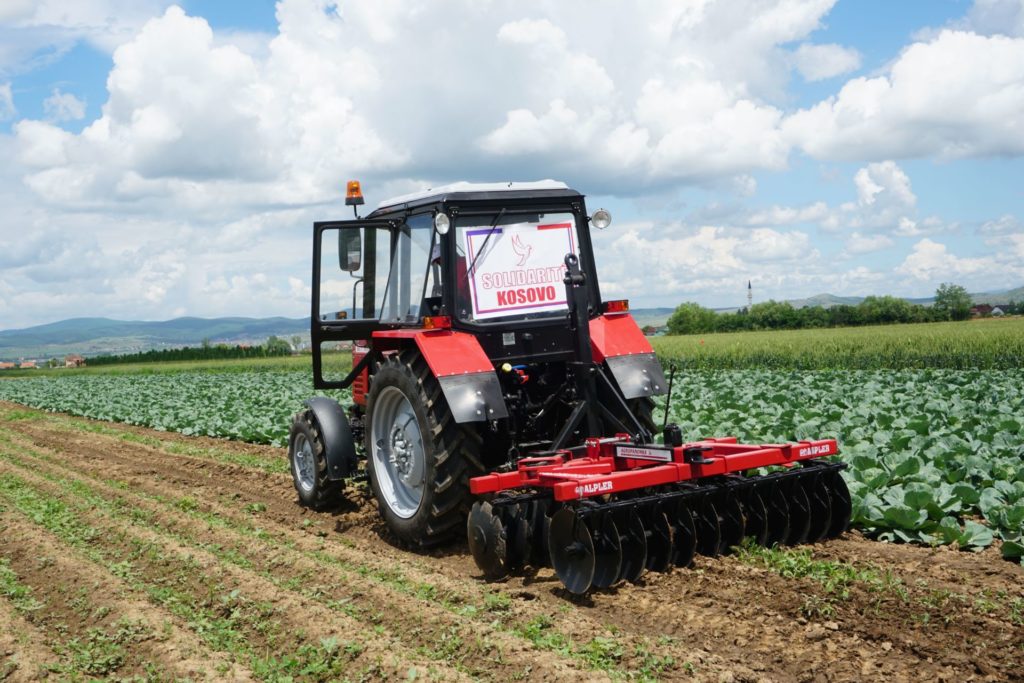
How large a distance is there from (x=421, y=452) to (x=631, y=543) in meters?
1.87

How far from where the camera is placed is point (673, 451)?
569 centimetres

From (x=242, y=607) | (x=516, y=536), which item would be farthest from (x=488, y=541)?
(x=242, y=607)

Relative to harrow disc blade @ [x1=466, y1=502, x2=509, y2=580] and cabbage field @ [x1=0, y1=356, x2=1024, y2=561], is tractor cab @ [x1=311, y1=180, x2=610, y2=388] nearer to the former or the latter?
harrow disc blade @ [x1=466, y1=502, x2=509, y2=580]

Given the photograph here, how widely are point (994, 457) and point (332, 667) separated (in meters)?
6.07

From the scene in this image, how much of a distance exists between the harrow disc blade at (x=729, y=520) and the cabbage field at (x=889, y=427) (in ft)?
3.72

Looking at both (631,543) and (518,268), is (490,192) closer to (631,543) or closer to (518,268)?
(518,268)

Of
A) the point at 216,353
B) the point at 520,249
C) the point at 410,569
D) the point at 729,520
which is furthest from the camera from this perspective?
the point at 216,353

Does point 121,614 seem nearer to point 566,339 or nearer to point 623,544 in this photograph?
point 623,544

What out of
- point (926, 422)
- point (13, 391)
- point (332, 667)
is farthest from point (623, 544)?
point (13, 391)

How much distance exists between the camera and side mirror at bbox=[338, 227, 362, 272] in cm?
743

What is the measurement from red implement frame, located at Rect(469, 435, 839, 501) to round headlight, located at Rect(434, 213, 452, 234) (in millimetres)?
1687

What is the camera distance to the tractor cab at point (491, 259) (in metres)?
6.52

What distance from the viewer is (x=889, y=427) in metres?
9.46

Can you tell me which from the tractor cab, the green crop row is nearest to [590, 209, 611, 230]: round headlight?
the tractor cab
